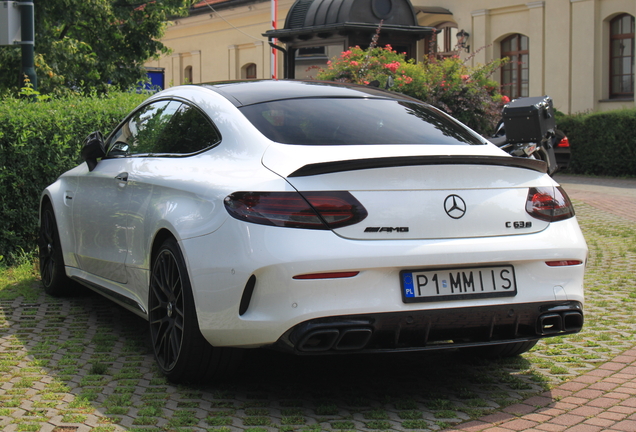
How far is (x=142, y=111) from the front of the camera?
578 cm

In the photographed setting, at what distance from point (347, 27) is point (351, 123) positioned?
1228 centimetres

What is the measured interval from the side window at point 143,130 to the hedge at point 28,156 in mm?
2263

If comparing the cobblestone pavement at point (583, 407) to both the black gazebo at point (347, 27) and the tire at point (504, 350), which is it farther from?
the black gazebo at point (347, 27)

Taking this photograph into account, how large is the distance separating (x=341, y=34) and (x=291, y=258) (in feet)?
44.2

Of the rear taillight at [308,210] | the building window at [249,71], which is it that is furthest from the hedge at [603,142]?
the building window at [249,71]

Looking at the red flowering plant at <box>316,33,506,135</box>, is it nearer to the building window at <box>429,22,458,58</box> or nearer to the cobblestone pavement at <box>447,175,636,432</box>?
the cobblestone pavement at <box>447,175,636,432</box>

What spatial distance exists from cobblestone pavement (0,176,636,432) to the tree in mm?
12093

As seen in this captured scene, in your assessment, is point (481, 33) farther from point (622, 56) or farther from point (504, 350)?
point (504, 350)

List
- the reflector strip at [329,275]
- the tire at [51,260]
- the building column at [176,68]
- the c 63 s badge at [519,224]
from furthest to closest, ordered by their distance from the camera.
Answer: the building column at [176,68]
the tire at [51,260]
the c 63 s badge at [519,224]
the reflector strip at [329,275]

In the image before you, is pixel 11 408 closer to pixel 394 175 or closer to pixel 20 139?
pixel 394 175

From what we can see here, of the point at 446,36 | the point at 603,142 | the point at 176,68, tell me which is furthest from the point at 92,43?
the point at 176,68

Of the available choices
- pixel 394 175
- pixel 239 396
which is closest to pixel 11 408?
pixel 239 396

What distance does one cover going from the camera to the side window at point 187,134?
4.63 metres

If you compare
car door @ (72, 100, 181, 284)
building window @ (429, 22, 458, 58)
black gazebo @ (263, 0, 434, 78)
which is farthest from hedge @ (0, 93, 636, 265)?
building window @ (429, 22, 458, 58)
